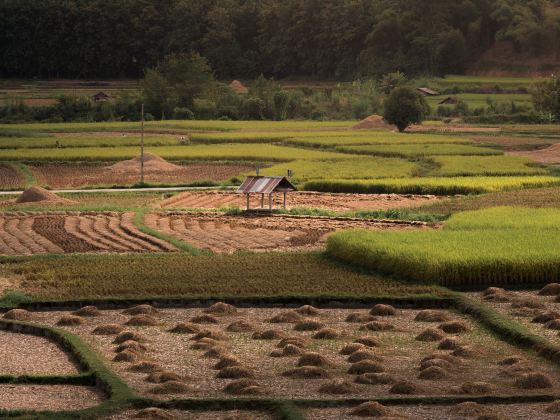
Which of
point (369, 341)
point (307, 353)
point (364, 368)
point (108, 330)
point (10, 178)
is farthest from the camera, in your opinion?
point (10, 178)

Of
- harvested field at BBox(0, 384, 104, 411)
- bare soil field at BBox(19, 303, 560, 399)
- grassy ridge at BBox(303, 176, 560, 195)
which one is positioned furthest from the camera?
grassy ridge at BBox(303, 176, 560, 195)

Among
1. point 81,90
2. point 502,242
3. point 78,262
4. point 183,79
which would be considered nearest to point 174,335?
point 78,262

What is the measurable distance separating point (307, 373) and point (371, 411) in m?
2.07

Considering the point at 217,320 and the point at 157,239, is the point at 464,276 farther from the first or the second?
the point at 157,239

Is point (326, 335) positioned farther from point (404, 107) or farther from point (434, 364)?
point (404, 107)

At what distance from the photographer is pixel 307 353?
16891 millimetres

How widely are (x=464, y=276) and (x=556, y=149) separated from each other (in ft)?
118

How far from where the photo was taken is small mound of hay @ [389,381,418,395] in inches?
597

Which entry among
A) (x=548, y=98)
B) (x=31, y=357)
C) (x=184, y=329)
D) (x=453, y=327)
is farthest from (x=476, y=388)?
(x=548, y=98)

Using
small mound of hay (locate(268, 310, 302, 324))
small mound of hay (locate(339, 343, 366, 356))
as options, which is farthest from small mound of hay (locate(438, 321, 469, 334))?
small mound of hay (locate(268, 310, 302, 324))

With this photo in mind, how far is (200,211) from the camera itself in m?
35.1

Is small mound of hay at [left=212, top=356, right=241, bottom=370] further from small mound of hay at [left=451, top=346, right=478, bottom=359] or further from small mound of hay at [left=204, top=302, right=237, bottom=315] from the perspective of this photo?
small mound of hay at [left=204, top=302, right=237, bottom=315]

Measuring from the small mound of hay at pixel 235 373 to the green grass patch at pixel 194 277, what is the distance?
18.0ft

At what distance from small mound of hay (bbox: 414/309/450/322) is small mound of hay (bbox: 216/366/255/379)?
4.73 metres
